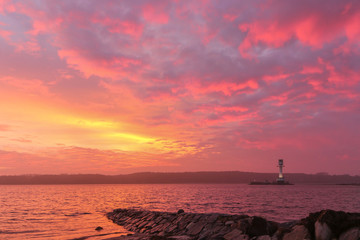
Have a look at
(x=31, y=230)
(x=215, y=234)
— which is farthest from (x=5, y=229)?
(x=215, y=234)

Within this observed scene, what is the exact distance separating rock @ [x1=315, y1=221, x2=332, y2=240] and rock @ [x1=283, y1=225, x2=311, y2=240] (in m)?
0.41

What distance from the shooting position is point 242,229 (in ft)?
49.7

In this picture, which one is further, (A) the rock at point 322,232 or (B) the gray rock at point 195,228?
(B) the gray rock at point 195,228

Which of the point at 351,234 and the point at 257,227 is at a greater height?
the point at 351,234

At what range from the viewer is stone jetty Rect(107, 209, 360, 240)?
11.8 metres

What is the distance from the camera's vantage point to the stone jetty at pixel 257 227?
1177cm

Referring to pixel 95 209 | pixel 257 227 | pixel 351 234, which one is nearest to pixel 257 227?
pixel 257 227

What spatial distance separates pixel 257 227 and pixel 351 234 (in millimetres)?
4776

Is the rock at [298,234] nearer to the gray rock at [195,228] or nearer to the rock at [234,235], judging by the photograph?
the rock at [234,235]

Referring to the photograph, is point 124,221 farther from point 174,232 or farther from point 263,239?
point 263,239

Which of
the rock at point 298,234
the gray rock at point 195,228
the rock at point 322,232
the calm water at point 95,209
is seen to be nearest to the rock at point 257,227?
the rock at point 298,234

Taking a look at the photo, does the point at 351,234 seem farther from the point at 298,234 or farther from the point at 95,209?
the point at 95,209

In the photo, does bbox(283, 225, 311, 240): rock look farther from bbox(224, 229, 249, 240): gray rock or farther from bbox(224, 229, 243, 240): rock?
bbox(224, 229, 243, 240): rock

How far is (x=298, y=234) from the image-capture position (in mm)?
12508
